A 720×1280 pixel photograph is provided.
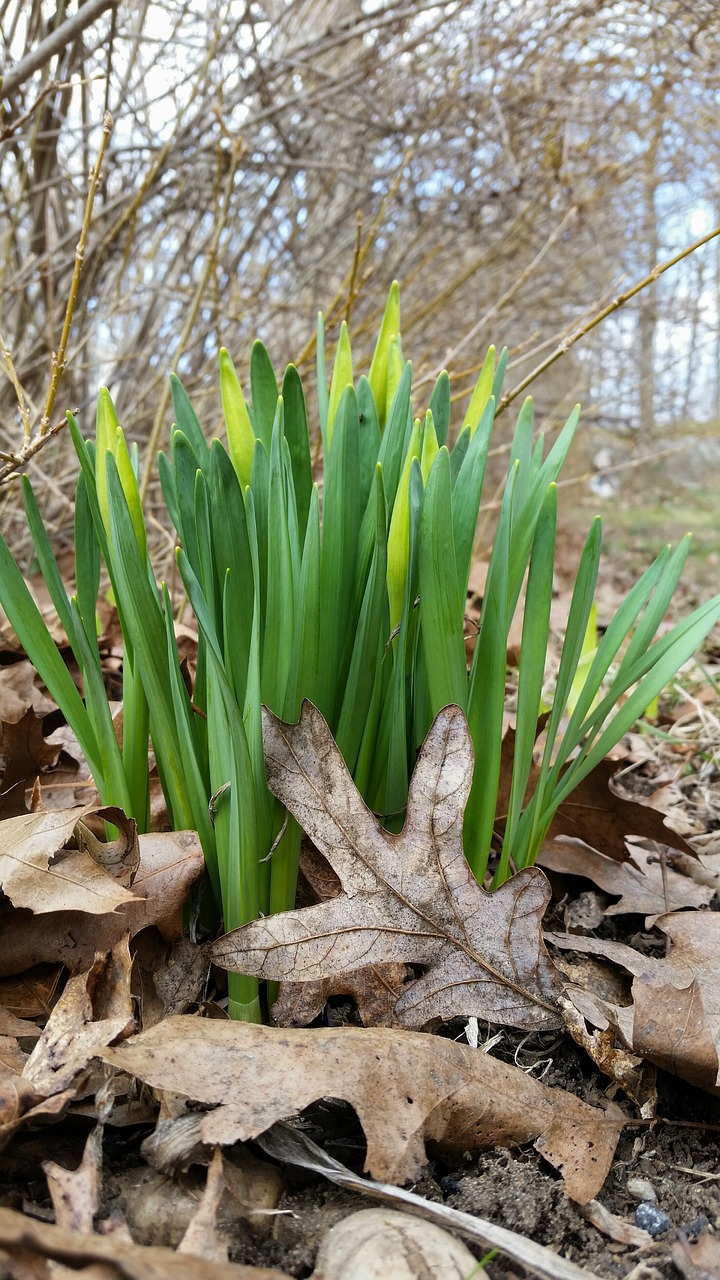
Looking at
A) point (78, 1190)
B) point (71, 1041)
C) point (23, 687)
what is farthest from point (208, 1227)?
point (23, 687)

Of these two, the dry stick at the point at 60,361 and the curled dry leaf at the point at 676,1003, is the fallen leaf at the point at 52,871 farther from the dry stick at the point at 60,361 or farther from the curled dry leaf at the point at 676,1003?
the curled dry leaf at the point at 676,1003

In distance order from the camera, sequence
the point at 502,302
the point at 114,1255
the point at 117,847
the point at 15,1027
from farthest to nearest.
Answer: the point at 502,302, the point at 117,847, the point at 15,1027, the point at 114,1255

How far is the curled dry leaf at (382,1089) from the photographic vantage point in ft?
2.47

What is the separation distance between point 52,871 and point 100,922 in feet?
0.29

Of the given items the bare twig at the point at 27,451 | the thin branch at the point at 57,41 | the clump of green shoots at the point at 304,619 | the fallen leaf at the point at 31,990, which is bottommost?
the fallen leaf at the point at 31,990

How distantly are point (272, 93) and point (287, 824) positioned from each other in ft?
8.43

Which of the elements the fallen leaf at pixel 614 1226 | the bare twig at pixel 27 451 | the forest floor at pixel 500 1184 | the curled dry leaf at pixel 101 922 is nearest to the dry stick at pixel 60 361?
the bare twig at pixel 27 451

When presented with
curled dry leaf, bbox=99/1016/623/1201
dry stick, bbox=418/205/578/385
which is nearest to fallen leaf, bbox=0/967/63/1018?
curled dry leaf, bbox=99/1016/623/1201

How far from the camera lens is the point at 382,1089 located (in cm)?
80

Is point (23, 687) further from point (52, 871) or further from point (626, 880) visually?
point (626, 880)

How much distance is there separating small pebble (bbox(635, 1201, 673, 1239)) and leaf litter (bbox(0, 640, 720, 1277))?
0.04 ft

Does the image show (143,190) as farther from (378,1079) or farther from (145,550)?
(378,1079)

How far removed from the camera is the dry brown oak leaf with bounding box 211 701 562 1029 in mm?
947

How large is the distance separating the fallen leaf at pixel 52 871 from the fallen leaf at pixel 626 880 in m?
0.69
